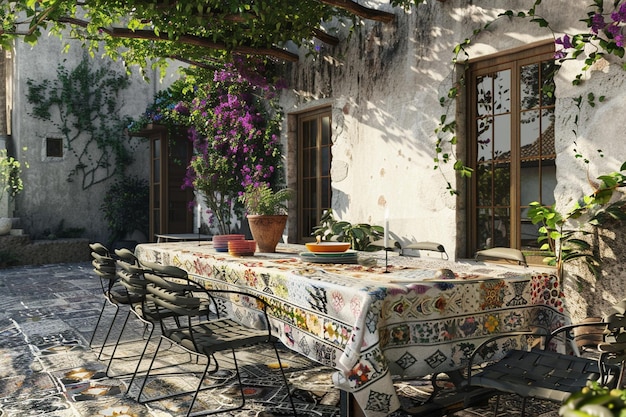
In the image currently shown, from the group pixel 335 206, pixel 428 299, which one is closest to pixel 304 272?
pixel 428 299

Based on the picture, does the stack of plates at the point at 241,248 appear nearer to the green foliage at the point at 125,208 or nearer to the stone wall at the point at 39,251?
the stone wall at the point at 39,251

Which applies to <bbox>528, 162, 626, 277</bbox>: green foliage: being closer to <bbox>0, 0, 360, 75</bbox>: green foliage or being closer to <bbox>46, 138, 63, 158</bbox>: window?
<bbox>0, 0, 360, 75</bbox>: green foliage

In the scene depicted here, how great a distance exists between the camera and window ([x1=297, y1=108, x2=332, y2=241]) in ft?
23.0

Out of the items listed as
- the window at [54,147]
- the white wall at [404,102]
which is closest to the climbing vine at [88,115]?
the window at [54,147]

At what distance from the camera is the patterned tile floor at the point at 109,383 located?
2.90m

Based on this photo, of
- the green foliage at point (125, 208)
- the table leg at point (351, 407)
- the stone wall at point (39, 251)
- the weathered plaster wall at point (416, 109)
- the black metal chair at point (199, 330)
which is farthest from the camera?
the green foliage at point (125, 208)

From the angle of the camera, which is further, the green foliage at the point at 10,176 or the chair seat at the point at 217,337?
the green foliage at the point at 10,176

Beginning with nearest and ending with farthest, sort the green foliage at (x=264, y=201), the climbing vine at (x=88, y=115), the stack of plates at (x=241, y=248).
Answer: the stack of plates at (x=241, y=248)
the green foliage at (x=264, y=201)
the climbing vine at (x=88, y=115)

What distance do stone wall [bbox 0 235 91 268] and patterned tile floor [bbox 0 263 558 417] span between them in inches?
203

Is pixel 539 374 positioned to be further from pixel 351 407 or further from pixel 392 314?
pixel 351 407

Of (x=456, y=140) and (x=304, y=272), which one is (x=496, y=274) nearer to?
(x=304, y=272)

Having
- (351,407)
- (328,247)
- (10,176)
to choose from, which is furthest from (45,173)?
(351,407)

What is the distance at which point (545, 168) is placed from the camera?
457 cm

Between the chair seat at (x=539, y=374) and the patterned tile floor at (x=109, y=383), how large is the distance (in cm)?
53
